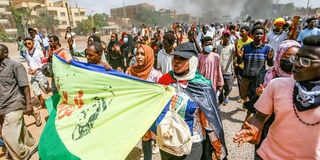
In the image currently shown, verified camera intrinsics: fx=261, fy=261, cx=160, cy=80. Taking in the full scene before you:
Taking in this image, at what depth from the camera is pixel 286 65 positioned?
2.62 m

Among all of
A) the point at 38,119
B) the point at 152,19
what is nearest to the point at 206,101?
the point at 38,119

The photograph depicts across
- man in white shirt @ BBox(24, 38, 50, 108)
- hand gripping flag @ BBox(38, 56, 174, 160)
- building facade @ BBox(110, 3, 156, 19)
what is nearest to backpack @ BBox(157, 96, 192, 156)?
hand gripping flag @ BBox(38, 56, 174, 160)

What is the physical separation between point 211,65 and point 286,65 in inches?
98.7

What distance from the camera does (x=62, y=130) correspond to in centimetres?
312

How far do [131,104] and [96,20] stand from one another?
308 feet

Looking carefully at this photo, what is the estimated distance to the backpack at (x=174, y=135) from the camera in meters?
2.44

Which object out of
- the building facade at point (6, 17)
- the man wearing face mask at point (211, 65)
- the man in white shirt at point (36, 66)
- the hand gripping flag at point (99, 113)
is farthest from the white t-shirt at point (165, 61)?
the building facade at point (6, 17)

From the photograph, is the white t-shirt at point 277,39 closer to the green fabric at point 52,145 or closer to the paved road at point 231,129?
the paved road at point 231,129

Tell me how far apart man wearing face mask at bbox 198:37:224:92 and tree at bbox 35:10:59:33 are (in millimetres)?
73227

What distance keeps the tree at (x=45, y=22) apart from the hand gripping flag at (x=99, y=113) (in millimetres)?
74188

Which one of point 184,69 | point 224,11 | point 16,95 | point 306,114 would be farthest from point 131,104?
point 224,11

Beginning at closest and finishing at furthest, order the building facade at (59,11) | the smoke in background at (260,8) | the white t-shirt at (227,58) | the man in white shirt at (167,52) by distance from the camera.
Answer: the man in white shirt at (167,52)
the white t-shirt at (227,58)
the smoke in background at (260,8)
the building facade at (59,11)

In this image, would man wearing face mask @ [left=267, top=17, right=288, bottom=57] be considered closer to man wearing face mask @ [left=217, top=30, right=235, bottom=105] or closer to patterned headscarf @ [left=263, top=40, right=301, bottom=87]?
man wearing face mask @ [left=217, top=30, right=235, bottom=105]

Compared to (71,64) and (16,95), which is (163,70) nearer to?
(71,64)
